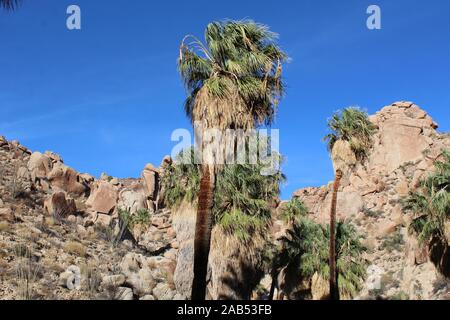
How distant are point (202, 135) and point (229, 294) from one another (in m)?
14.7

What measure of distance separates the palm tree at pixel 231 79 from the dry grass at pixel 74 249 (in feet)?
42.4

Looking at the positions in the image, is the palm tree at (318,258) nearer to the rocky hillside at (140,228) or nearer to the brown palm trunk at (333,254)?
the brown palm trunk at (333,254)

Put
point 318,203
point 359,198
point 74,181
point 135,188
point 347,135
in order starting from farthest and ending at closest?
point 318,203 < point 359,198 < point 135,188 < point 74,181 < point 347,135

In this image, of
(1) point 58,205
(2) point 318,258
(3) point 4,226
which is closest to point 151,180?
(1) point 58,205

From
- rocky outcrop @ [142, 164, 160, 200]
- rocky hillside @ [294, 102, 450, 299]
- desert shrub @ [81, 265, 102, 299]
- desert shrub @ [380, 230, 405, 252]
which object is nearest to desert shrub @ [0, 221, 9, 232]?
desert shrub @ [81, 265, 102, 299]

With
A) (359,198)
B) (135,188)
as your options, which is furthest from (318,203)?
(135,188)

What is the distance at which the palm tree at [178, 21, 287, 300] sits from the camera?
12586 millimetres

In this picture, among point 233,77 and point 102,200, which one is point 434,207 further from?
point 102,200

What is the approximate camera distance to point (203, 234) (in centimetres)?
1143

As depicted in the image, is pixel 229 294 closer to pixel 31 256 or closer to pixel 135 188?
pixel 31 256

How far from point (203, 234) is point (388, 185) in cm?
7291

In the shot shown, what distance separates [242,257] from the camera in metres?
25.0

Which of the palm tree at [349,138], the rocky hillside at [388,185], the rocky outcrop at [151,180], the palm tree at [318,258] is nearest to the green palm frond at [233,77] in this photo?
the palm tree at [349,138]
